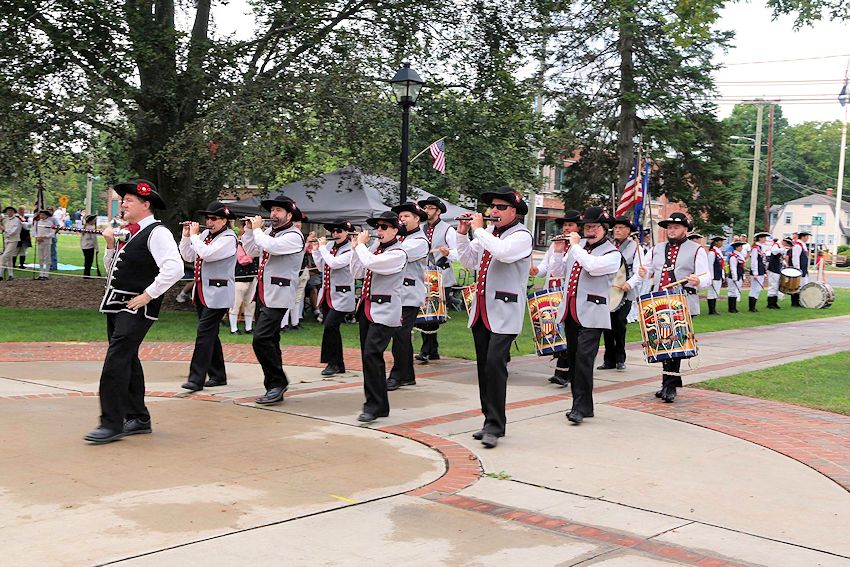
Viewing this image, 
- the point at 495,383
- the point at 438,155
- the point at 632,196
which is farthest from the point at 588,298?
the point at 632,196

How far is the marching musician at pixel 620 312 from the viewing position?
12109 millimetres

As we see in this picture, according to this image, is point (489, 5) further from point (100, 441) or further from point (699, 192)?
point (699, 192)

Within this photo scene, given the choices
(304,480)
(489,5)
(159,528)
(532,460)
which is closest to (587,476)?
(532,460)

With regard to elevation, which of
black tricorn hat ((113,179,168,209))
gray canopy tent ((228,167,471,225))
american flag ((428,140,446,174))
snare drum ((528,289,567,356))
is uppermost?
american flag ((428,140,446,174))

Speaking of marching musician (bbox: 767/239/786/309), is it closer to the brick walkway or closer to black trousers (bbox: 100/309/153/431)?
the brick walkway

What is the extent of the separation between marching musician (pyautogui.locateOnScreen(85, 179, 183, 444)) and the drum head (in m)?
21.9

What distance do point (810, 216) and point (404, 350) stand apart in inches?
3728

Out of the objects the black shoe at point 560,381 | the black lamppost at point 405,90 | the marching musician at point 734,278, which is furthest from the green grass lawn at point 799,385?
Result: the marching musician at point 734,278

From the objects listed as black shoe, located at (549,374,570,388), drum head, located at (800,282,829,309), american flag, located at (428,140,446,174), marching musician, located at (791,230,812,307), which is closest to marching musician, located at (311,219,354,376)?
black shoe, located at (549,374,570,388)

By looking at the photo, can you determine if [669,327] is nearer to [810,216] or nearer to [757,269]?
[757,269]

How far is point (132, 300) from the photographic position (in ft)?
24.0

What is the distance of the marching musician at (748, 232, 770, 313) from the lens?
79.9 feet

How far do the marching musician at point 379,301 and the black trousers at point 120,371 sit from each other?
6.44 ft

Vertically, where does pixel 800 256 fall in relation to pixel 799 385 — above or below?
above
